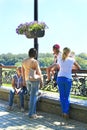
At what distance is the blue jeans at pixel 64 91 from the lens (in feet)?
29.5

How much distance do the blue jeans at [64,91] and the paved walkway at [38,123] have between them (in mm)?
311

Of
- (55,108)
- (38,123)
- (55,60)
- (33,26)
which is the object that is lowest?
(38,123)

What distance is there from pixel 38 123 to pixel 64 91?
91 cm

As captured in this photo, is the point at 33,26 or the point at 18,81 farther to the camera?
the point at 18,81

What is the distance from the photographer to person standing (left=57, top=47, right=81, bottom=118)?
29.5 ft

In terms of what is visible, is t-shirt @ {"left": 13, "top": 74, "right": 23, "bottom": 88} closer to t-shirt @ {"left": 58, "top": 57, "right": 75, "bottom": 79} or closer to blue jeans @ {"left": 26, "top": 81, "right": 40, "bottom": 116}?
blue jeans @ {"left": 26, "top": 81, "right": 40, "bottom": 116}

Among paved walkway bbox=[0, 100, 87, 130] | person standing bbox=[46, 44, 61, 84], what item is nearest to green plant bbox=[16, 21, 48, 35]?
person standing bbox=[46, 44, 61, 84]

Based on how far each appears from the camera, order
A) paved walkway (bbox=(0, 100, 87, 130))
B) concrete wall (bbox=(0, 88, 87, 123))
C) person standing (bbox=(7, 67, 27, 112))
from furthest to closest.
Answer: person standing (bbox=(7, 67, 27, 112)) < concrete wall (bbox=(0, 88, 87, 123)) < paved walkway (bbox=(0, 100, 87, 130))

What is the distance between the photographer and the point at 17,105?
37.0 ft

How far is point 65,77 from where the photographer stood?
29.5 ft

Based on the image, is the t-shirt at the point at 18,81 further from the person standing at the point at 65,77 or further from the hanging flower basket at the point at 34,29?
the person standing at the point at 65,77

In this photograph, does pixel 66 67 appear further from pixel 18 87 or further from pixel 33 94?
pixel 18 87

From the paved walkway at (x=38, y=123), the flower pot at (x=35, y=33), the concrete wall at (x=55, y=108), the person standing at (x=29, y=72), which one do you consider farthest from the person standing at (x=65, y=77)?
the flower pot at (x=35, y=33)

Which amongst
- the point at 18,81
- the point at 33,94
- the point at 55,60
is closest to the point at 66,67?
the point at 55,60
